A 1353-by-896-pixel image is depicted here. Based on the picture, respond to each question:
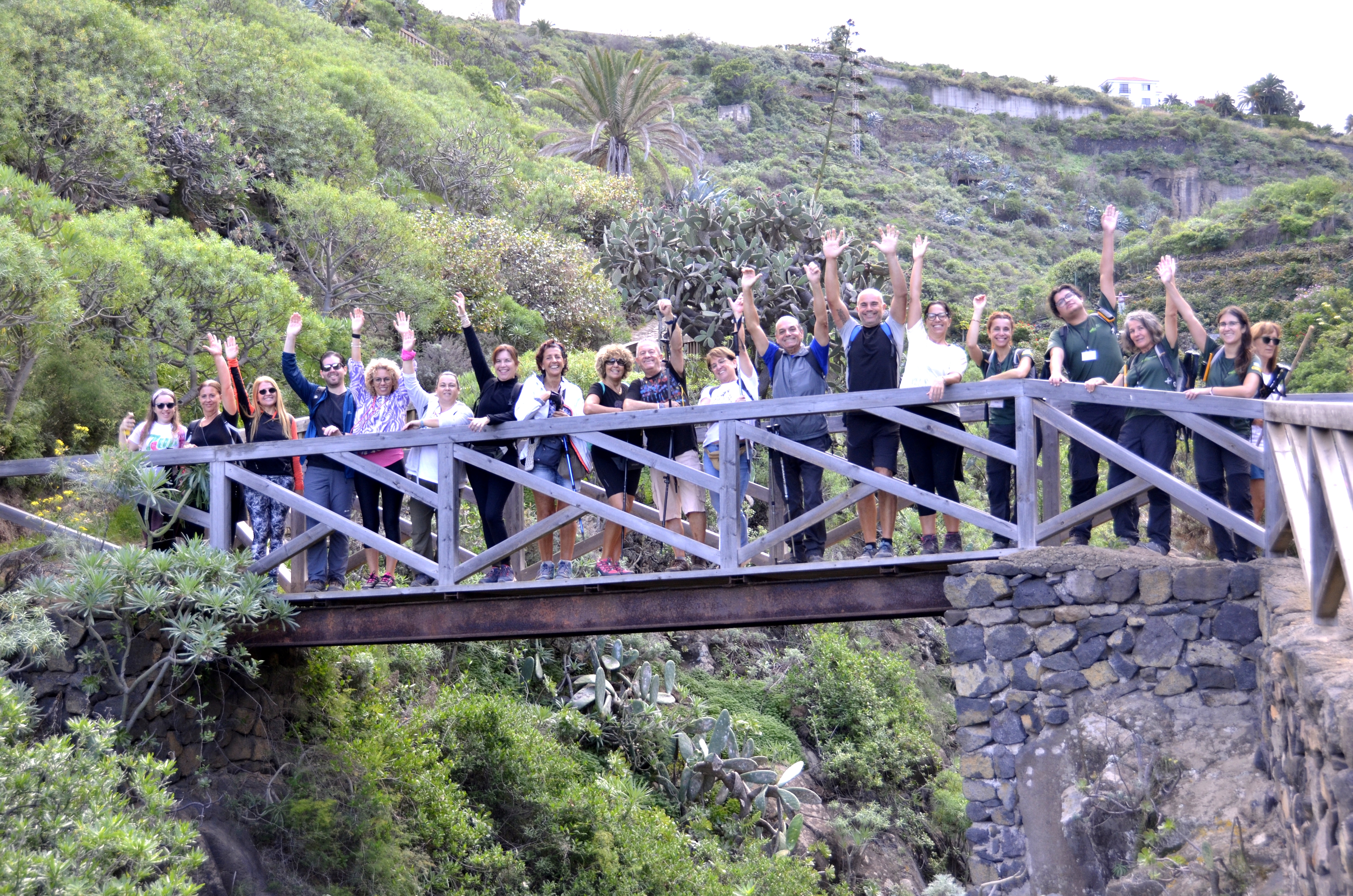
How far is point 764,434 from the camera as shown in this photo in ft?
20.2

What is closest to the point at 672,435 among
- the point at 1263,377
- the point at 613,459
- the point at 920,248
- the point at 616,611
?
the point at 613,459

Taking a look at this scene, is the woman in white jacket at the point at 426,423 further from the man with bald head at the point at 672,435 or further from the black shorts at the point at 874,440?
the black shorts at the point at 874,440

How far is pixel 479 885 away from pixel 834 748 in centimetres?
522

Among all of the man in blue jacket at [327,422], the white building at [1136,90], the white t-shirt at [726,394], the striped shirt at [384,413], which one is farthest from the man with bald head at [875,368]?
the white building at [1136,90]

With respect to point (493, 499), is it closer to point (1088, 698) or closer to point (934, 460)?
point (934, 460)

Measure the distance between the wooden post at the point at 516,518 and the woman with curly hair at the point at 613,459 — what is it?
60cm

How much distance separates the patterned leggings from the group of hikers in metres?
0.01

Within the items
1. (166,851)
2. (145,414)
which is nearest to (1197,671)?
(166,851)

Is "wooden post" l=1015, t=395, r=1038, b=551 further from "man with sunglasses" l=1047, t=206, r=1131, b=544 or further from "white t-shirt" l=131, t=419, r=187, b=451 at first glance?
"white t-shirt" l=131, t=419, r=187, b=451

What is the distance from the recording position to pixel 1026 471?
5758 millimetres

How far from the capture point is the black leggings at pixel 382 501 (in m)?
7.00

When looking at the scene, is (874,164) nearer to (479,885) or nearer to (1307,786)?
(479,885)

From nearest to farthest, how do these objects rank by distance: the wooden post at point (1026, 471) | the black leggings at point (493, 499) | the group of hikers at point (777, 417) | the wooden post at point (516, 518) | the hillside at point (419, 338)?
the wooden post at point (1026, 471)
the group of hikers at point (777, 417)
the black leggings at point (493, 499)
the wooden post at point (516, 518)
the hillside at point (419, 338)

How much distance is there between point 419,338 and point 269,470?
8646 mm
